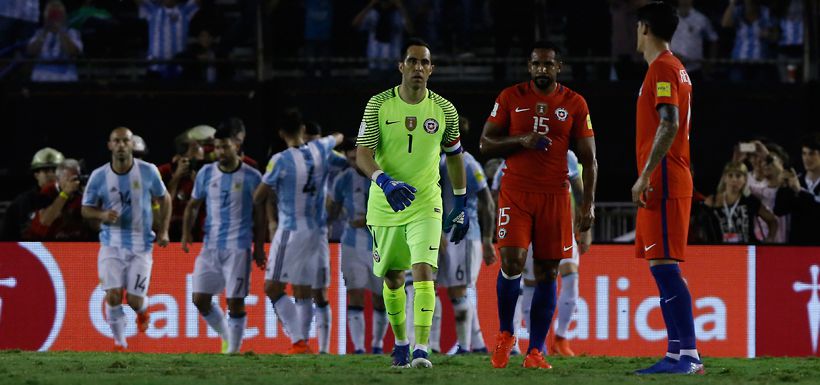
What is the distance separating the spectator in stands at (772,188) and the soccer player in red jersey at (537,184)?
5.58 meters

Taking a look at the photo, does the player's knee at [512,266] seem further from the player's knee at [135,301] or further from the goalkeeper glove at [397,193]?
the player's knee at [135,301]

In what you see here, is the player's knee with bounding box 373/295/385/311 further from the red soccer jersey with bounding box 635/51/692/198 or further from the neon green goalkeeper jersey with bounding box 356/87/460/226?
the red soccer jersey with bounding box 635/51/692/198

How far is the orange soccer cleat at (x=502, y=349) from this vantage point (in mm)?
10133

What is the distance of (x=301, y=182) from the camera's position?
1433 centimetres

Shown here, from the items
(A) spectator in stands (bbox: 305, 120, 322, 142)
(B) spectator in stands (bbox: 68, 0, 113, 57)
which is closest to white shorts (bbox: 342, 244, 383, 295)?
(A) spectator in stands (bbox: 305, 120, 322, 142)

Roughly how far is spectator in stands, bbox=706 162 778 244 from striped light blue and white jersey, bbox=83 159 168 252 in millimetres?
5734

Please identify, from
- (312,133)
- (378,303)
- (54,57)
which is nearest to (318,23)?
(54,57)

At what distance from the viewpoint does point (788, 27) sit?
1966 centimetres

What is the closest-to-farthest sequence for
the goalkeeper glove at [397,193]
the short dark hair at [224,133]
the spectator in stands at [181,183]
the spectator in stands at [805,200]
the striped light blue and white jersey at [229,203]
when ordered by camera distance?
the goalkeeper glove at [397,193] → the short dark hair at [224,133] → the striped light blue and white jersey at [229,203] → the spectator in stands at [805,200] → the spectator in stands at [181,183]

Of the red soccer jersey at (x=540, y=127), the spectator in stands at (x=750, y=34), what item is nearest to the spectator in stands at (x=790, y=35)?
the spectator in stands at (x=750, y=34)

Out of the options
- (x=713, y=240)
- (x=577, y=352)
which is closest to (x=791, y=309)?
(x=713, y=240)

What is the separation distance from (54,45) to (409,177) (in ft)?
34.5

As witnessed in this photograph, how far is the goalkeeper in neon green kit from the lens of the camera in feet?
33.3

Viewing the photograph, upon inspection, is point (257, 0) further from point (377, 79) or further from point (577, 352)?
point (577, 352)
